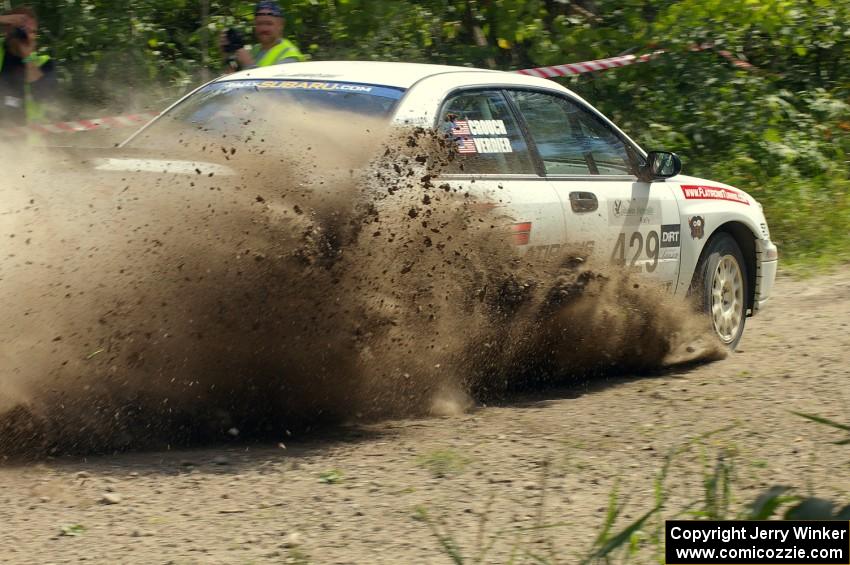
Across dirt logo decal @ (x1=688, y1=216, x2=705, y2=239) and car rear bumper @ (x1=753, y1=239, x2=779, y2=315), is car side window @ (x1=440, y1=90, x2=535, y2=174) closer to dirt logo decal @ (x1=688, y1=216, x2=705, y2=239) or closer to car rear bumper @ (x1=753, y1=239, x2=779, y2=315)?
dirt logo decal @ (x1=688, y1=216, x2=705, y2=239)

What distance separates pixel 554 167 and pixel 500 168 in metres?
0.48

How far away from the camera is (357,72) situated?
6.21m

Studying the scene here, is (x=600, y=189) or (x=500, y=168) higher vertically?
(x=500, y=168)

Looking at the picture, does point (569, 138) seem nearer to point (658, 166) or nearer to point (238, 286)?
point (658, 166)

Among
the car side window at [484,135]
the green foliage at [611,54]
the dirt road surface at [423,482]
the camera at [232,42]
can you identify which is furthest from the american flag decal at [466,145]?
the green foliage at [611,54]

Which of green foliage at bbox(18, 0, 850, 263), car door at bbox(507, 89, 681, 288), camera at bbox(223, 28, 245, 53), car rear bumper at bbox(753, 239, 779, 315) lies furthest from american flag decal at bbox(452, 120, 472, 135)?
green foliage at bbox(18, 0, 850, 263)

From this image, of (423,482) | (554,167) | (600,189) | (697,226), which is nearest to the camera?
(423,482)

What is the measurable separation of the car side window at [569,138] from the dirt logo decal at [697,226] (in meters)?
0.55

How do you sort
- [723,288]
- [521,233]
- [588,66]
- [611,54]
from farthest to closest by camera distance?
[611,54]
[588,66]
[723,288]
[521,233]

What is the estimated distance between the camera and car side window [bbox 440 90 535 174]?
19.3 feet

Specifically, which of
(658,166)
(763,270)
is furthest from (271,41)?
(763,270)

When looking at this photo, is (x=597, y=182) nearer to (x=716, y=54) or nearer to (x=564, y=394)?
(x=564, y=394)

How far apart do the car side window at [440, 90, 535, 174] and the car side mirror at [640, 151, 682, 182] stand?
42.8 inches

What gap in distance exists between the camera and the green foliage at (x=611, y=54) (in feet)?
39.2
